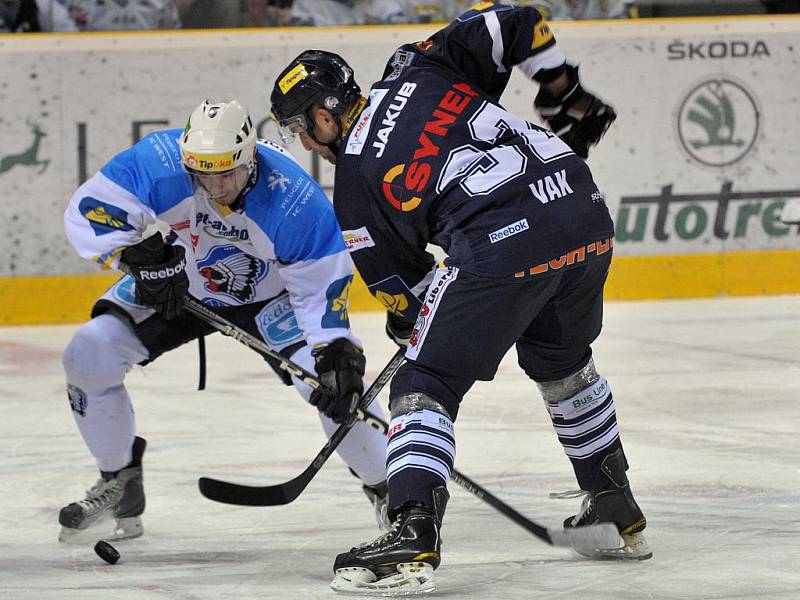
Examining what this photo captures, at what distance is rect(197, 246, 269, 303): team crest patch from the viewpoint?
10.5 ft

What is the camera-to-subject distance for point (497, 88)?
9.11 ft

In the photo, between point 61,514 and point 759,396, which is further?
point 759,396

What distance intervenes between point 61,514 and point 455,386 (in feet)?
3.59

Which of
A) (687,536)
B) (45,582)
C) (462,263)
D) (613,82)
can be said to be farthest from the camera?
(613,82)

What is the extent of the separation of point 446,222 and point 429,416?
360 mm

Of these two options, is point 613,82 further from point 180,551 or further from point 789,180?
point 180,551

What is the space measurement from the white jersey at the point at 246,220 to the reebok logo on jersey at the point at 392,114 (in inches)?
22.0

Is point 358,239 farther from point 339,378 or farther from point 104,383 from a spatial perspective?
point 104,383

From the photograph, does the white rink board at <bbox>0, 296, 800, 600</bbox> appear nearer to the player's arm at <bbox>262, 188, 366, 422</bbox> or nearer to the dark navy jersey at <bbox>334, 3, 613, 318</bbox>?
the player's arm at <bbox>262, 188, 366, 422</bbox>

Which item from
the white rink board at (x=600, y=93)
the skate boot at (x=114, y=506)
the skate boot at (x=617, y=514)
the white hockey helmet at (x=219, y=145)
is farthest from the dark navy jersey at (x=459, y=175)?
the white rink board at (x=600, y=93)

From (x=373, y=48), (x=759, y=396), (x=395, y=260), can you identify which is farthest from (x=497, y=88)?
(x=373, y=48)

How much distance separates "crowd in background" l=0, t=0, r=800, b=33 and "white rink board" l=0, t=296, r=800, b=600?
5.60 feet

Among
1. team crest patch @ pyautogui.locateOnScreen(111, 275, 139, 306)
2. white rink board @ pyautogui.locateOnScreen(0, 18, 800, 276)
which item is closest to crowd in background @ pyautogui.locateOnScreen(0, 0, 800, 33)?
white rink board @ pyautogui.locateOnScreen(0, 18, 800, 276)

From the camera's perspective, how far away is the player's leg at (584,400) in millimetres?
2729
